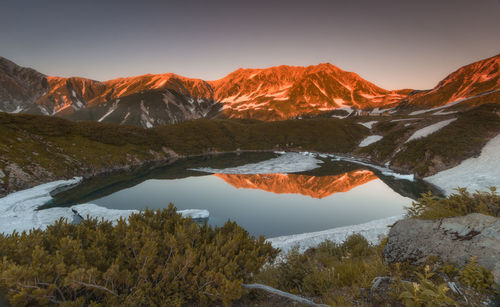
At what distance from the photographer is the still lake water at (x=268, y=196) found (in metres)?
30.3

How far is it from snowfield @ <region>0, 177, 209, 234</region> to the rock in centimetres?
1822

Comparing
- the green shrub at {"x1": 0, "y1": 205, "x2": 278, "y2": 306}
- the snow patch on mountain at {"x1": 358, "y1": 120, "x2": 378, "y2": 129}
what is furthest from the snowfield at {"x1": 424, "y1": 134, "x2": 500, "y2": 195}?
the snow patch on mountain at {"x1": 358, "y1": 120, "x2": 378, "y2": 129}

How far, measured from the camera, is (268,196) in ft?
135

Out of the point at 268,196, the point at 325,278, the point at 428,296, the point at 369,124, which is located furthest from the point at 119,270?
the point at 369,124

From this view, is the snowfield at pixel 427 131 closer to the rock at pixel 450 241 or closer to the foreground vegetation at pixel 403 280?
the foreground vegetation at pixel 403 280

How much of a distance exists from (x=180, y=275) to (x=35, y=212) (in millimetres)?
37260

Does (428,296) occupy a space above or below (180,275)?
below

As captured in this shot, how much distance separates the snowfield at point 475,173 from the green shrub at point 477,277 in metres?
41.8

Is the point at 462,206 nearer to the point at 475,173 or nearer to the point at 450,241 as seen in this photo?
the point at 450,241

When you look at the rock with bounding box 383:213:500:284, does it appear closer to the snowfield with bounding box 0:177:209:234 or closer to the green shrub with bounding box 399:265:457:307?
the green shrub with bounding box 399:265:457:307

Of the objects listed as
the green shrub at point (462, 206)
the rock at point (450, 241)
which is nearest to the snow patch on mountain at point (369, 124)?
the green shrub at point (462, 206)

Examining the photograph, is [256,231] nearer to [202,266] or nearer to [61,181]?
[202,266]

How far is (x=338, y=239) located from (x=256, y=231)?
31.5 ft

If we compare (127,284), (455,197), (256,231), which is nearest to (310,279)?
(127,284)
